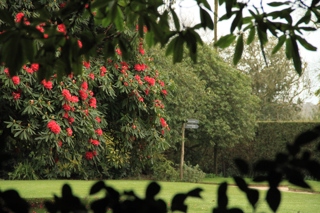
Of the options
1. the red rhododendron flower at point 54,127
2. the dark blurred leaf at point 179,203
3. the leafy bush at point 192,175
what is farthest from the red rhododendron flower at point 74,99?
the dark blurred leaf at point 179,203

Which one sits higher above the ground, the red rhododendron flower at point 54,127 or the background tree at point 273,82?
the background tree at point 273,82

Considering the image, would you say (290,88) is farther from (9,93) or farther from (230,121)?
(9,93)

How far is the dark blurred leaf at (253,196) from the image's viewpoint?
142 cm

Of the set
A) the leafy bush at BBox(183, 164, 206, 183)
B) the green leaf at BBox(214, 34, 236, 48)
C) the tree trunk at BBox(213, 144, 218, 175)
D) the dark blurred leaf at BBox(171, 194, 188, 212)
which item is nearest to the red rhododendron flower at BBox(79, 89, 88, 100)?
the leafy bush at BBox(183, 164, 206, 183)

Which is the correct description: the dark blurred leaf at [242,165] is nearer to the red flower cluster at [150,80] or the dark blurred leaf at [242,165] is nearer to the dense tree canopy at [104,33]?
the dense tree canopy at [104,33]

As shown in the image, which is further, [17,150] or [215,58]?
[215,58]

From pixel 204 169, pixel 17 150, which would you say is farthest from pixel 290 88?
pixel 17 150

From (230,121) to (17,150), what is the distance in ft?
40.3

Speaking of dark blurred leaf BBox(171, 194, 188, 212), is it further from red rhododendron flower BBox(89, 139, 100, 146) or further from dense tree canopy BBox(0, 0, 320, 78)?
red rhododendron flower BBox(89, 139, 100, 146)

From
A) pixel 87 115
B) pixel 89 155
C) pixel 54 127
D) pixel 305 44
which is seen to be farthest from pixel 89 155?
pixel 305 44

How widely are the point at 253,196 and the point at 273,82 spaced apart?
30150 millimetres

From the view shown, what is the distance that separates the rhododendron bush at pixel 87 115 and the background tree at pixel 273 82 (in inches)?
656

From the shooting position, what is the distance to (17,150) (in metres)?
12.1

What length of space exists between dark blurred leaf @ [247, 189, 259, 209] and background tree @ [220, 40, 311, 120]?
28658 mm
